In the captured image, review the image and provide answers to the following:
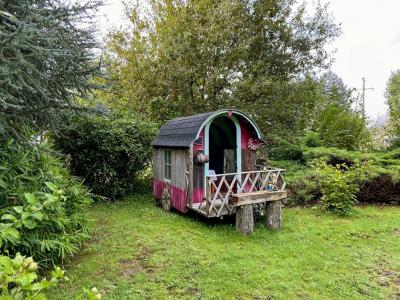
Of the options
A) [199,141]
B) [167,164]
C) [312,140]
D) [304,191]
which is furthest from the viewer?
[312,140]

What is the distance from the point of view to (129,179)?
9266 mm

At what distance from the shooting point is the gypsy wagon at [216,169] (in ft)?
19.1

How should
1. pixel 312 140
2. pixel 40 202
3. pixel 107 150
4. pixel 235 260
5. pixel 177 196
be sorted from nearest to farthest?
pixel 40 202 < pixel 235 260 < pixel 177 196 < pixel 107 150 < pixel 312 140

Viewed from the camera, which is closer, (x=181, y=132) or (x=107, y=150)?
(x=181, y=132)

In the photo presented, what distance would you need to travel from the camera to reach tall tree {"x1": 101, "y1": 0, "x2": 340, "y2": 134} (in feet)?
33.3

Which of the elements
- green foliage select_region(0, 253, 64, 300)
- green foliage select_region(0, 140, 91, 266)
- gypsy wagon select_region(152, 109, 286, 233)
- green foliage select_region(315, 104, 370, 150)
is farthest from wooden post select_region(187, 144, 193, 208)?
green foliage select_region(315, 104, 370, 150)

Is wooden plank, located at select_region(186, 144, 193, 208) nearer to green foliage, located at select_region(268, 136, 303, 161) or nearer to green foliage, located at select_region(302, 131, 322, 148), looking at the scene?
green foliage, located at select_region(268, 136, 303, 161)

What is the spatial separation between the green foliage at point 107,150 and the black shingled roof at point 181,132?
Answer: 1.29 meters

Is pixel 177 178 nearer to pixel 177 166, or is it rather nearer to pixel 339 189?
pixel 177 166

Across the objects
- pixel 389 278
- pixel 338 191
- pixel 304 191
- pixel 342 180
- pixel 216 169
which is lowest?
pixel 389 278

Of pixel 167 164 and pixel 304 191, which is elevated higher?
pixel 167 164

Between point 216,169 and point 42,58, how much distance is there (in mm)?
4983

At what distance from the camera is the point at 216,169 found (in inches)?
306

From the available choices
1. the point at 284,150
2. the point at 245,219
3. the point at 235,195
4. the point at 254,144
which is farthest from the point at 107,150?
the point at 284,150
